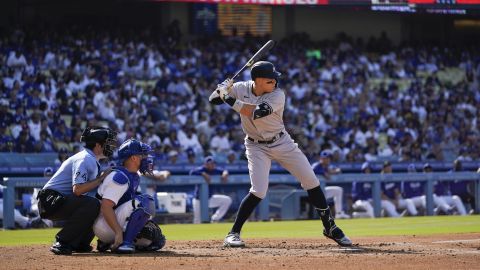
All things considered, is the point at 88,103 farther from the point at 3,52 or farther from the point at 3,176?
the point at 3,176

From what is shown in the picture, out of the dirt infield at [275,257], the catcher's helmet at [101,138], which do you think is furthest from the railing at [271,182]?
the catcher's helmet at [101,138]

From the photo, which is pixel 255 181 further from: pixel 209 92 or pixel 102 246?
pixel 209 92

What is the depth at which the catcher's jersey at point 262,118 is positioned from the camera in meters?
8.17

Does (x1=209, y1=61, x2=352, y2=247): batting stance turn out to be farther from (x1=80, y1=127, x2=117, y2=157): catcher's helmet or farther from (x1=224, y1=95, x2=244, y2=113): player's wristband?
(x1=80, y1=127, x2=117, y2=157): catcher's helmet

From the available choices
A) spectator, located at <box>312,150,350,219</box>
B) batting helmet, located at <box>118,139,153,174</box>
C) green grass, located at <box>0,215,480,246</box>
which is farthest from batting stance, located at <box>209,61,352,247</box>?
spectator, located at <box>312,150,350,219</box>

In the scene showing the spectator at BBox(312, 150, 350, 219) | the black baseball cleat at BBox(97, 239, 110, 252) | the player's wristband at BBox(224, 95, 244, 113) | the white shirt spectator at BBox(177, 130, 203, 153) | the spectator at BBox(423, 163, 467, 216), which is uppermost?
the player's wristband at BBox(224, 95, 244, 113)

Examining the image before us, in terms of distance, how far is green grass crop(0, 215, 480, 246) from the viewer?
10.8 m

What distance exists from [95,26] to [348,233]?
563 inches

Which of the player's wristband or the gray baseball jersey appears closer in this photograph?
the player's wristband

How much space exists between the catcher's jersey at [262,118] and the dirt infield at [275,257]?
1056 mm

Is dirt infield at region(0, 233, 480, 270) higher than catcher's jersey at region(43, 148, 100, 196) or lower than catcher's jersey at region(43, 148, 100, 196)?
lower

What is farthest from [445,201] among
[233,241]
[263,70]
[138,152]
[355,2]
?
[138,152]

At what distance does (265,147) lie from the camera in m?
8.34

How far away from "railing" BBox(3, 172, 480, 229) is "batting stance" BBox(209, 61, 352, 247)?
236 inches
